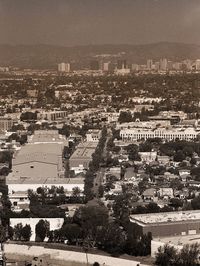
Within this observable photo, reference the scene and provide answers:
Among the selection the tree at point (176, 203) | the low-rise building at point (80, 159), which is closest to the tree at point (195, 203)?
the tree at point (176, 203)

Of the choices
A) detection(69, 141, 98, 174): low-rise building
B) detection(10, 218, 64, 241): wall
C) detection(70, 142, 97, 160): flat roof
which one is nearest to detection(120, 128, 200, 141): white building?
detection(70, 142, 97, 160): flat roof

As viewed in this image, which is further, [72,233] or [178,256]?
[72,233]

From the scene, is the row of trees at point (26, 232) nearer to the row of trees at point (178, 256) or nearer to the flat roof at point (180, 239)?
the flat roof at point (180, 239)

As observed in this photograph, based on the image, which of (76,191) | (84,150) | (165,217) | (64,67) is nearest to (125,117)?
(84,150)

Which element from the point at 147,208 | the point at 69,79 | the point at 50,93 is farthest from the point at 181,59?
the point at 147,208

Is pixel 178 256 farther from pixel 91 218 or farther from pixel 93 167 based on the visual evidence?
pixel 93 167

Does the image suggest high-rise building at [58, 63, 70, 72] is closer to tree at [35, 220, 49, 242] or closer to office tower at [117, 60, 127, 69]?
office tower at [117, 60, 127, 69]
